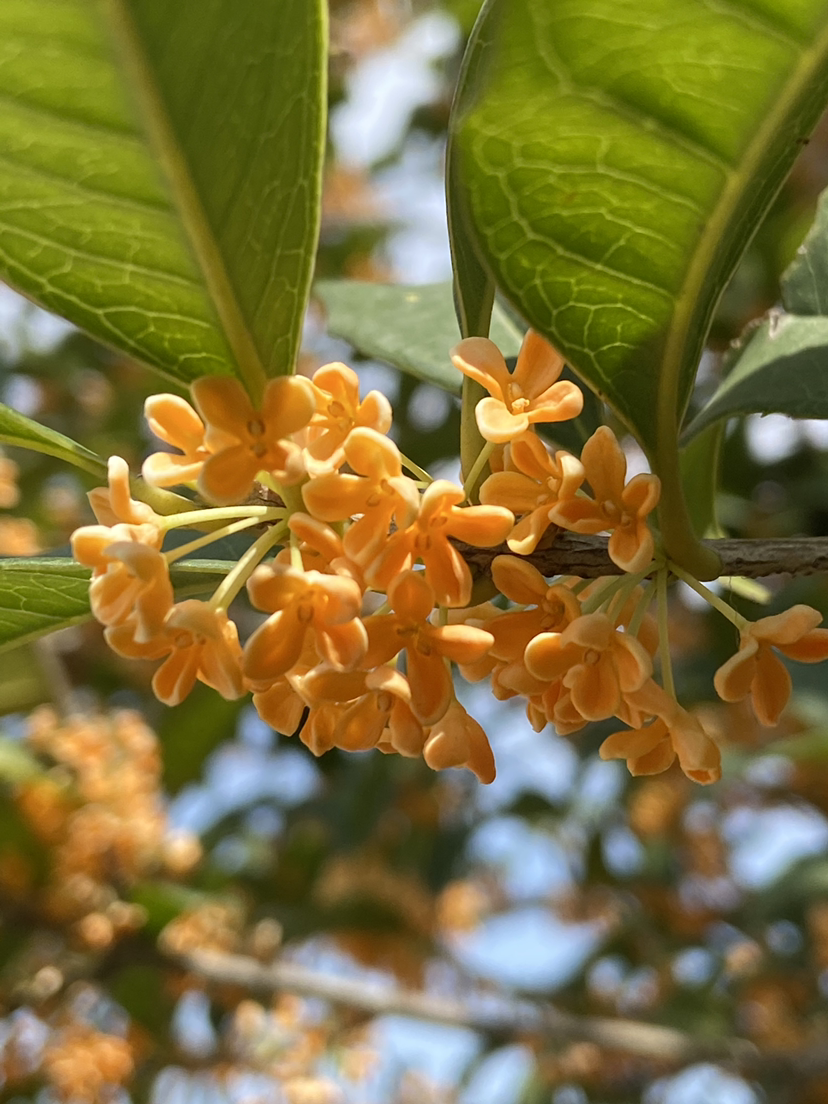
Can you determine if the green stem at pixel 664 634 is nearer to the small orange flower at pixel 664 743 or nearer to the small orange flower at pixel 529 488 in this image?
the small orange flower at pixel 664 743

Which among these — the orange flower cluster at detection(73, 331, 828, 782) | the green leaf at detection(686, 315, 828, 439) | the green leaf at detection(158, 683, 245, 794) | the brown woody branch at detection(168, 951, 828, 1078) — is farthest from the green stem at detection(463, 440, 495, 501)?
the green leaf at detection(158, 683, 245, 794)

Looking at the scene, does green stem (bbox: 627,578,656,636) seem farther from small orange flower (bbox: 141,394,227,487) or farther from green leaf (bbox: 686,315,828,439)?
small orange flower (bbox: 141,394,227,487)

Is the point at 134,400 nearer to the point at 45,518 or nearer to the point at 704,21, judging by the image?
the point at 45,518

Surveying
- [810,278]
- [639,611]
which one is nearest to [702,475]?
[810,278]

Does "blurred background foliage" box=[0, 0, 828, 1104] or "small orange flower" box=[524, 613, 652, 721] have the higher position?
"small orange flower" box=[524, 613, 652, 721]

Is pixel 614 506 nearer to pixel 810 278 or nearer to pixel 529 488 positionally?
pixel 529 488

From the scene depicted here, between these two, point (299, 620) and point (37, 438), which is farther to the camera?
point (37, 438)

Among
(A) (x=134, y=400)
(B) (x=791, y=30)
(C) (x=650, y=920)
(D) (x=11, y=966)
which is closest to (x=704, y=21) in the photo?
(B) (x=791, y=30)
